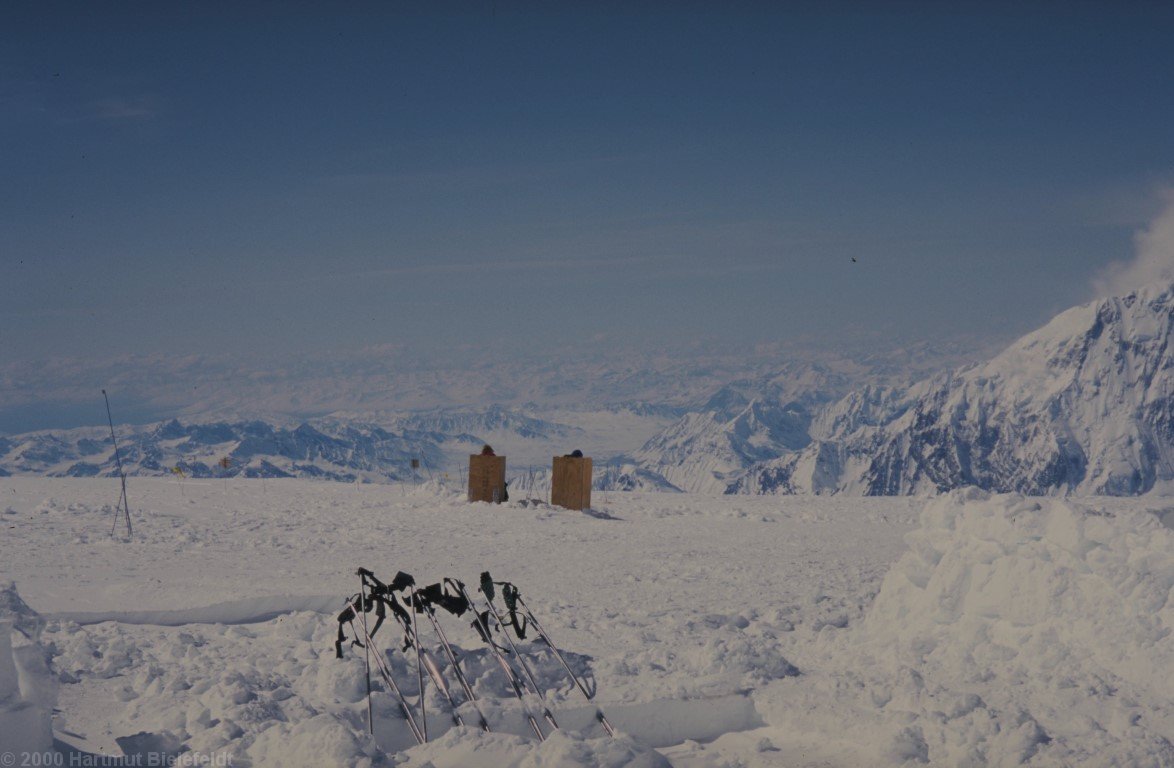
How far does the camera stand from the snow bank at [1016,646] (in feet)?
18.1

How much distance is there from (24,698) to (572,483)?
13.3 metres

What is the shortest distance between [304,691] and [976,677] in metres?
4.37

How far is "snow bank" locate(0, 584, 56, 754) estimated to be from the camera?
3971mm

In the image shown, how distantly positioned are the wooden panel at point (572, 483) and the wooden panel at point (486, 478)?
1.03 metres

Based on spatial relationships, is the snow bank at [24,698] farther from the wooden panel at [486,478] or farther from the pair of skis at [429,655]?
the wooden panel at [486,478]

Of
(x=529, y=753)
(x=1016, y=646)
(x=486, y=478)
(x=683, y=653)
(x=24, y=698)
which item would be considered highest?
(x=24, y=698)

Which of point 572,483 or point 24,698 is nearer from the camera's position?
point 24,698

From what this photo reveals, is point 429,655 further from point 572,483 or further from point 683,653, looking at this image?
point 572,483

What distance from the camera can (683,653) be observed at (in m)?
7.18

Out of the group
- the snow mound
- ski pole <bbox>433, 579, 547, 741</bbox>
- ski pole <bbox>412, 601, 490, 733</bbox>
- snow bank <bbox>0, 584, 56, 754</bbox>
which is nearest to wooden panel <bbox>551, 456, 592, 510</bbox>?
ski pole <bbox>433, 579, 547, 741</bbox>

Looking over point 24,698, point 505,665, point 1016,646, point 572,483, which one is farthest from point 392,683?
point 572,483

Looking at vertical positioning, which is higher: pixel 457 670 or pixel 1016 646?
pixel 457 670

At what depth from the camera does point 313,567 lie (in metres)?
10.8

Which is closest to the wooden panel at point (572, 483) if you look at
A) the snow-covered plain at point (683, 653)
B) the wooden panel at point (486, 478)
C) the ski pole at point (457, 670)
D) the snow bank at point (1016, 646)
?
the wooden panel at point (486, 478)
